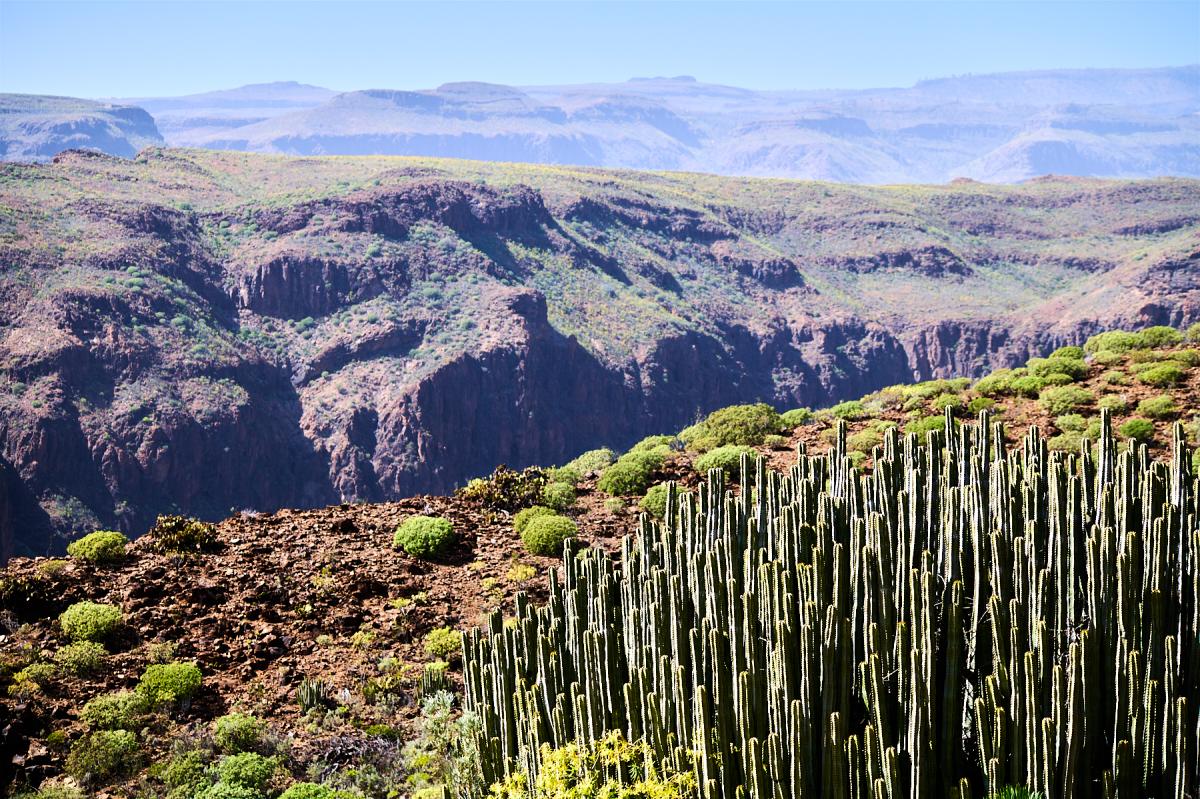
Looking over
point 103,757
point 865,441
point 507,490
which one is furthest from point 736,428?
point 103,757

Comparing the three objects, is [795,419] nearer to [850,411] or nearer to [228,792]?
[850,411]

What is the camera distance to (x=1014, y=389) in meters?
23.6

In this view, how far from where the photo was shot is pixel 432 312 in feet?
331

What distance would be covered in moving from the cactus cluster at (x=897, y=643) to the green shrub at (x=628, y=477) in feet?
27.4

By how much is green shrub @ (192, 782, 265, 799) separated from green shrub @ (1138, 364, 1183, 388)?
63.0 feet

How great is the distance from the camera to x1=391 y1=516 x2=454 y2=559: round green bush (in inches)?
698

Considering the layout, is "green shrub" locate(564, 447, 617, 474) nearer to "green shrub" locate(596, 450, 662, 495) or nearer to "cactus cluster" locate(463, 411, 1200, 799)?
"green shrub" locate(596, 450, 662, 495)

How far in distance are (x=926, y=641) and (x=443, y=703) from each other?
665cm

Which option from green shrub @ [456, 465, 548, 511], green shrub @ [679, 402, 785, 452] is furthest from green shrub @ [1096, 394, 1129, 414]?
green shrub @ [456, 465, 548, 511]

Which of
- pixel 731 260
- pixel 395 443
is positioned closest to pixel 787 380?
pixel 731 260

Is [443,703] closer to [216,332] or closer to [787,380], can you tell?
[216,332]

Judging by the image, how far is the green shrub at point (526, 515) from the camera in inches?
737

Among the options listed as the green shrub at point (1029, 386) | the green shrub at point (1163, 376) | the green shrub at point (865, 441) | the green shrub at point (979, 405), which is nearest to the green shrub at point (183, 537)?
the green shrub at point (865, 441)

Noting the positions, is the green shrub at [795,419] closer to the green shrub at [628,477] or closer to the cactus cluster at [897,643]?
the green shrub at [628,477]
